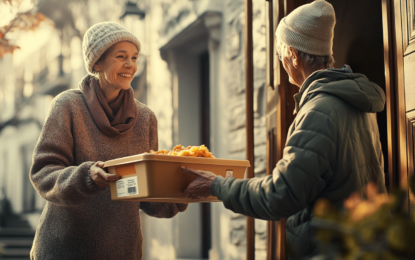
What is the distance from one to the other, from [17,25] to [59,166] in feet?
9.99

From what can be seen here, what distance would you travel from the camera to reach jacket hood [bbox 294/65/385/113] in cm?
163

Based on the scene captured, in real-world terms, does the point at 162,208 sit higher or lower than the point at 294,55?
lower

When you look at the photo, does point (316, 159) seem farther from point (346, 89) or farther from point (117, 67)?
point (117, 67)

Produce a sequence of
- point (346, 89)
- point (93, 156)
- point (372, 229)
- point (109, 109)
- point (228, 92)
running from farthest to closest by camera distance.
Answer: point (228, 92)
point (109, 109)
point (93, 156)
point (346, 89)
point (372, 229)

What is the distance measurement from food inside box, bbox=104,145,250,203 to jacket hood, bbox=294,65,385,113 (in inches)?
19.0

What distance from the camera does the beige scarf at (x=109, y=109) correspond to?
2166mm

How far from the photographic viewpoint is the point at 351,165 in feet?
5.19

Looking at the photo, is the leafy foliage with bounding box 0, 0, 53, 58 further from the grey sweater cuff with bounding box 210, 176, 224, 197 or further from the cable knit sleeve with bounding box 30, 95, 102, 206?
the grey sweater cuff with bounding box 210, 176, 224, 197

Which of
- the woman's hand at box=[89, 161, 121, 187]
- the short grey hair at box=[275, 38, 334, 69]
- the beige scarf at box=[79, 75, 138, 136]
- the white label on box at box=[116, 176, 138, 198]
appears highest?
the short grey hair at box=[275, 38, 334, 69]

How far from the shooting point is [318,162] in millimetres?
1513

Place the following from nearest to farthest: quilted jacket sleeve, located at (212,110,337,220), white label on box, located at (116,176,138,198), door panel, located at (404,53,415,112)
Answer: quilted jacket sleeve, located at (212,110,337,220), white label on box, located at (116,176,138,198), door panel, located at (404,53,415,112)

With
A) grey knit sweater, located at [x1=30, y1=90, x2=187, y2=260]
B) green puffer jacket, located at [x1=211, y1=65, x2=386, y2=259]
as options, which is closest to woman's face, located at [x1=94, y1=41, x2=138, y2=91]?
grey knit sweater, located at [x1=30, y1=90, x2=187, y2=260]

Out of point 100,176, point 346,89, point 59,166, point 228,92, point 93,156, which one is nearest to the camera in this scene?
point 346,89

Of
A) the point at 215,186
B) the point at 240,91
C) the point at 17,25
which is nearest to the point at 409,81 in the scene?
the point at 215,186
